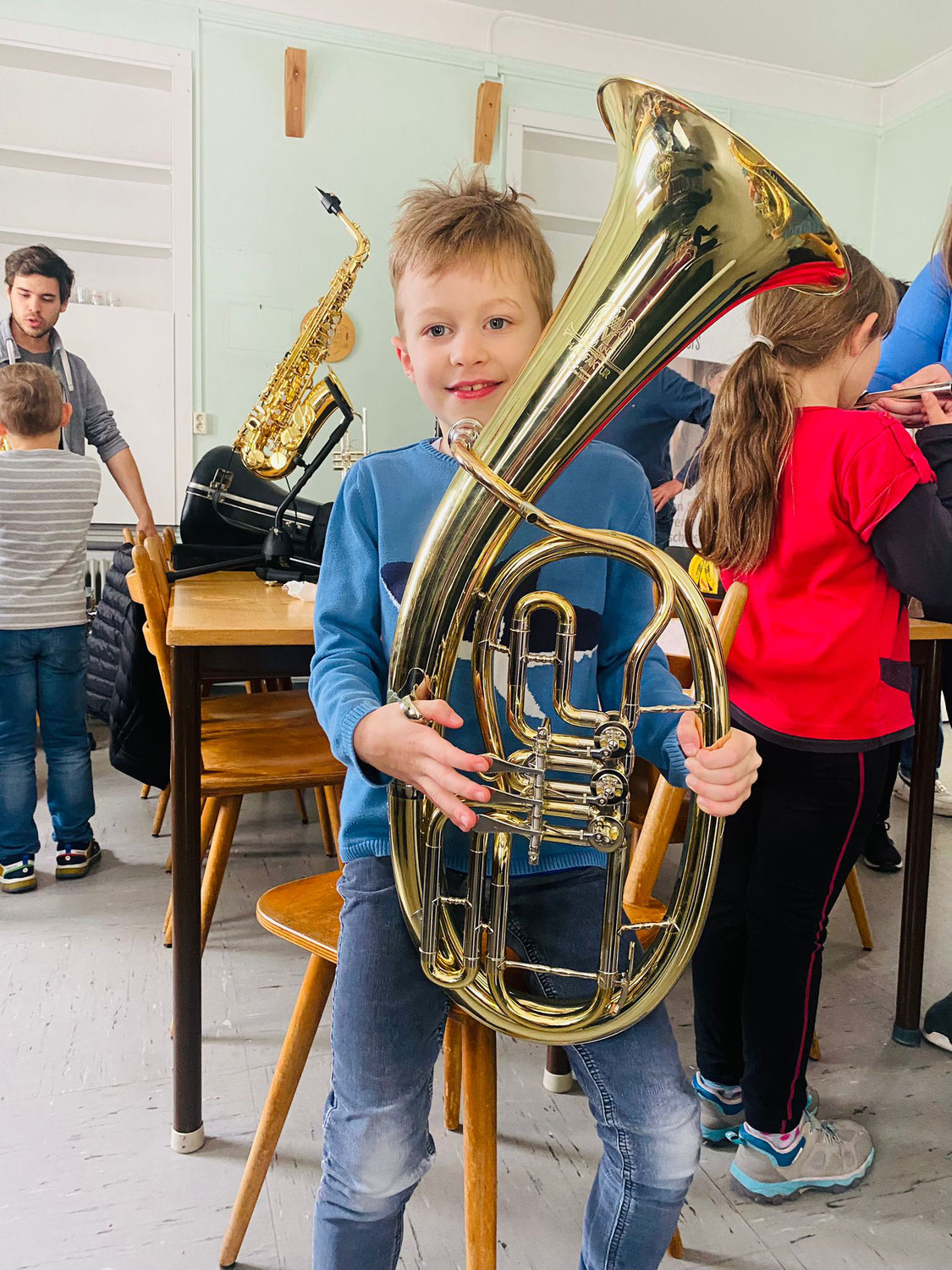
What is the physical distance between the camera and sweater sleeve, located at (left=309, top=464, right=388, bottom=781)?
845mm

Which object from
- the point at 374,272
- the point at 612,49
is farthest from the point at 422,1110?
the point at 612,49

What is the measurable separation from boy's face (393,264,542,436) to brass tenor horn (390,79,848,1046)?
20 cm

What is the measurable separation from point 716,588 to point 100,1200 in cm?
116

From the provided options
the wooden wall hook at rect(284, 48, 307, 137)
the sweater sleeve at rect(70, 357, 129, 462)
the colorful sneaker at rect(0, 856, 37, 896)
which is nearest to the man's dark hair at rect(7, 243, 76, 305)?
the sweater sleeve at rect(70, 357, 129, 462)

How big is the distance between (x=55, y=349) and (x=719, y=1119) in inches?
111

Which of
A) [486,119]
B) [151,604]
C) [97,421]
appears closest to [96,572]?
[97,421]

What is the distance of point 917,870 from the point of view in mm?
1509

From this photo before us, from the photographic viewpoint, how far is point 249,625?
47.1 inches

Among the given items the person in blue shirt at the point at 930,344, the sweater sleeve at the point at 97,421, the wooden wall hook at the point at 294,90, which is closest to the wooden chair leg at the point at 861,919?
the person in blue shirt at the point at 930,344

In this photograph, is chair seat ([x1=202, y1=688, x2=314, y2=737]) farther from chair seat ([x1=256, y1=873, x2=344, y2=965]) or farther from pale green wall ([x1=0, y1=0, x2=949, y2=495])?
pale green wall ([x1=0, y1=0, x2=949, y2=495])

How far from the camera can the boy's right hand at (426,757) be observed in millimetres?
626

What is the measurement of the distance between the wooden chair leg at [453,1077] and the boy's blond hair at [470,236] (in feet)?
2.99

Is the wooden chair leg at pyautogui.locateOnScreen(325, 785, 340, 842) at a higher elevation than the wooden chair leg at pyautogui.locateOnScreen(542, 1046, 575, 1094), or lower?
higher

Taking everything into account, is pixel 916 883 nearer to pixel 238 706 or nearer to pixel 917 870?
pixel 917 870
